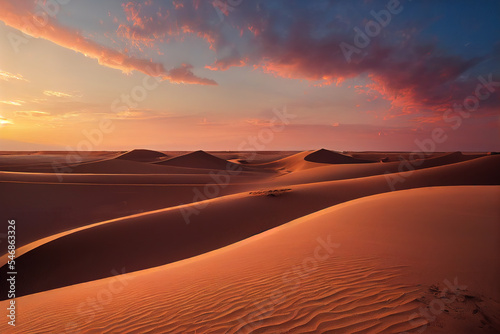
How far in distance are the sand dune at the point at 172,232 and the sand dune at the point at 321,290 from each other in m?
2.50

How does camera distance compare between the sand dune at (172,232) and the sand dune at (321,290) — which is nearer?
the sand dune at (321,290)

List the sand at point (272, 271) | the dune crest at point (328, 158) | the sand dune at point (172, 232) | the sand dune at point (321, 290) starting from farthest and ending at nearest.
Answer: the dune crest at point (328, 158), the sand dune at point (172, 232), the sand at point (272, 271), the sand dune at point (321, 290)

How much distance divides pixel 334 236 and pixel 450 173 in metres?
18.0

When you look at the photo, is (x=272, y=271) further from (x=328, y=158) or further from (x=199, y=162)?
(x=328, y=158)

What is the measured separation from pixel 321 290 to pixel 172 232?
861 centimetres

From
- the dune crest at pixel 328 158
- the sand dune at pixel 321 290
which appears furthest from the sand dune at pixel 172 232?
the dune crest at pixel 328 158

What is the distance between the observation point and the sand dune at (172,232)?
8.09 meters

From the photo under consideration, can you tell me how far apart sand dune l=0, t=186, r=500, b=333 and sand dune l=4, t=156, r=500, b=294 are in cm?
250

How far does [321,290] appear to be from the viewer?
3.44m

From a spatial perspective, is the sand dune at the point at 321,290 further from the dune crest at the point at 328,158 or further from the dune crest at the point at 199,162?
the dune crest at the point at 328,158

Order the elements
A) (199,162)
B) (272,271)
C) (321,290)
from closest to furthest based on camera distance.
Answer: (321,290)
(272,271)
(199,162)

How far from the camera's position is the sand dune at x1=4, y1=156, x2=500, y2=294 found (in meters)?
8.09

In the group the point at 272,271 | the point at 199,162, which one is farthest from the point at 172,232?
the point at 199,162

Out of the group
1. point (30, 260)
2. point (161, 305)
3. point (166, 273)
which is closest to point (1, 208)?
point (30, 260)
